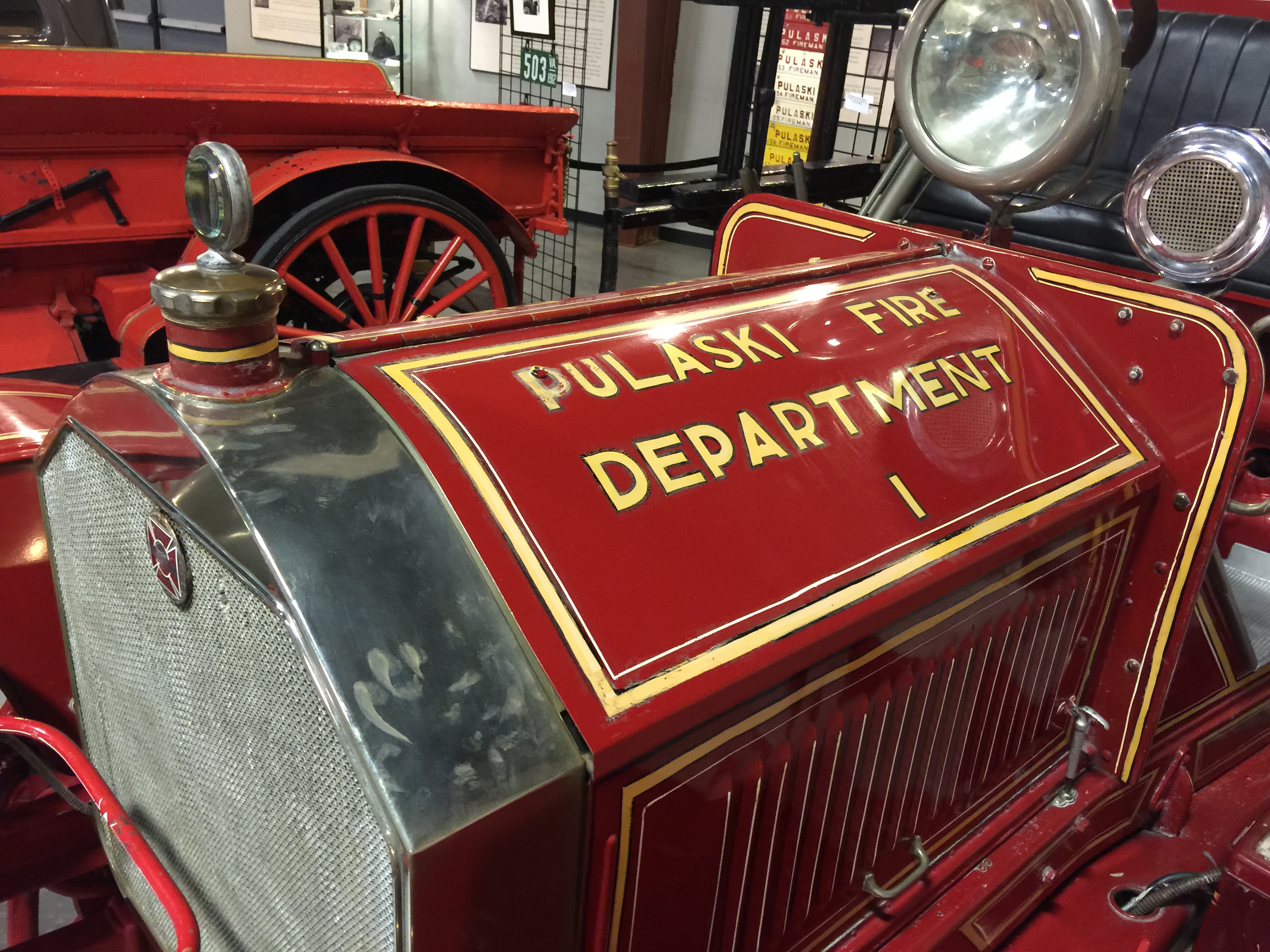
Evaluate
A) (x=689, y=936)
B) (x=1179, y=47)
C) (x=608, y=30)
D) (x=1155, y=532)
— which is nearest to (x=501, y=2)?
(x=608, y=30)

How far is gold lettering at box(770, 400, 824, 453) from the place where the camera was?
3.50ft

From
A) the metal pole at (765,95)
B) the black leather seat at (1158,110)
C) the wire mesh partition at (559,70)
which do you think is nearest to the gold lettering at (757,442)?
the black leather seat at (1158,110)

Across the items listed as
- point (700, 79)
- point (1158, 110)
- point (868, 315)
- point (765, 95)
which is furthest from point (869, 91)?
point (868, 315)

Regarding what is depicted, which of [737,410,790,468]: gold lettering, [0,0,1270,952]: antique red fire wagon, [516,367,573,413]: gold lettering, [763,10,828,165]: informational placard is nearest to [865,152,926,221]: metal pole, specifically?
[0,0,1270,952]: antique red fire wagon

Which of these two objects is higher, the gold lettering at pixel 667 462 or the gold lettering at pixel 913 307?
the gold lettering at pixel 913 307

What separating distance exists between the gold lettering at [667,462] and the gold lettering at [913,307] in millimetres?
556

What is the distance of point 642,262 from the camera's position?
23.6 feet

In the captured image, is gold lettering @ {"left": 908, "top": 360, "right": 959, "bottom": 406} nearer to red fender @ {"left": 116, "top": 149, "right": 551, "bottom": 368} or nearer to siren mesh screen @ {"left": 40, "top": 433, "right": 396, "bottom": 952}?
siren mesh screen @ {"left": 40, "top": 433, "right": 396, "bottom": 952}

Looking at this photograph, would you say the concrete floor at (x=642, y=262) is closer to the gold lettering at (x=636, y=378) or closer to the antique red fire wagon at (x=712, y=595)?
the antique red fire wagon at (x=712, y=595)

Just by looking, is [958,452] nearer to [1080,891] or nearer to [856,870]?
[856,870]

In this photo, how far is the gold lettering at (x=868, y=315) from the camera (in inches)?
51.1

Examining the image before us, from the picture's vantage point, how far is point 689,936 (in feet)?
3.14

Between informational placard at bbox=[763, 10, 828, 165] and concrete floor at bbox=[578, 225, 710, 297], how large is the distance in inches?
38.7

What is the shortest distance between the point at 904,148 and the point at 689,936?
1923 millimetres
